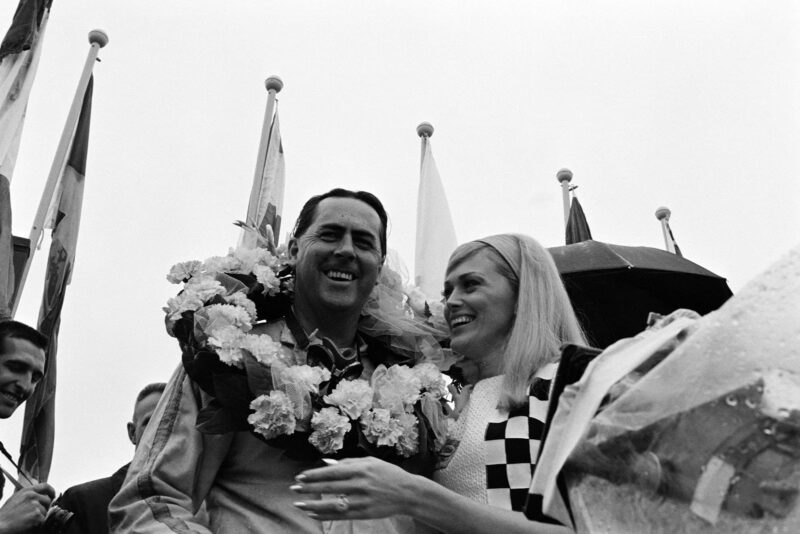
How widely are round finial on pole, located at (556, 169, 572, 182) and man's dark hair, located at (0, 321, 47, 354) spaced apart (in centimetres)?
837

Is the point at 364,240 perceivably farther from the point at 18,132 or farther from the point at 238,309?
the point at 18,132

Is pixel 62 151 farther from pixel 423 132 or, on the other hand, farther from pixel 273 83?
pixel 423 132

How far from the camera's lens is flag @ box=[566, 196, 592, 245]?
1036cm

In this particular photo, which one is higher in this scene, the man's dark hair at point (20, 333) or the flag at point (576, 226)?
the flag at point (576, 226)

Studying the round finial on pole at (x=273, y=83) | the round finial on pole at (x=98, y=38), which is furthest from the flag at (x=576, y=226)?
the round finial on pole at (x=98, y=38)

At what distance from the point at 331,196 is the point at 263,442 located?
111 centimetres

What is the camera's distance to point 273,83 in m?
10.4

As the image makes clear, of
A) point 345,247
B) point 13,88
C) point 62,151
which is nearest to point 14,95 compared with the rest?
point 13,88

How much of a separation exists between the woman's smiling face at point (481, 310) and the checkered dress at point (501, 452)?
0.25 meters

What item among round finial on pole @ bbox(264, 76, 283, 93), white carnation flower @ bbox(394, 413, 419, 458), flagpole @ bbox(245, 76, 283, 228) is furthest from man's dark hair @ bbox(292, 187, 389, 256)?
round finial on pole @ bbox(264, 76, 283, 93)

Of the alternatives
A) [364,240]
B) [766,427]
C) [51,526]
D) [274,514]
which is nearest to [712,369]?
[766,427]

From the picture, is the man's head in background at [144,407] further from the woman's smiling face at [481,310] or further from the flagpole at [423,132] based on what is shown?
the flagpole at [423,132]

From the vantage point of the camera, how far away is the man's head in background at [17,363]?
4254 mm

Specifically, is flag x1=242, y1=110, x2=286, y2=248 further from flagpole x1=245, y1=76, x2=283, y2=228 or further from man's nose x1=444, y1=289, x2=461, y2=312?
man's nose x1=444, y1=289, x2=461, y2=312
